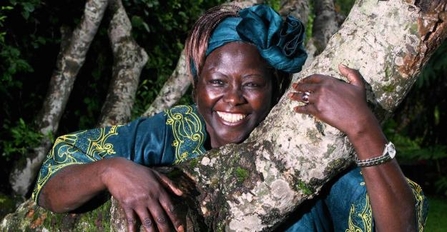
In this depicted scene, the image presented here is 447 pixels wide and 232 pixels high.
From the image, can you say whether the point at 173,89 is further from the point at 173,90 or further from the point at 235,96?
the point at 235,96

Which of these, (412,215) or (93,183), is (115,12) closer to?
(93,183)

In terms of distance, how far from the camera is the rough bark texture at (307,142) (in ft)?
6.15

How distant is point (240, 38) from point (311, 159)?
537mm

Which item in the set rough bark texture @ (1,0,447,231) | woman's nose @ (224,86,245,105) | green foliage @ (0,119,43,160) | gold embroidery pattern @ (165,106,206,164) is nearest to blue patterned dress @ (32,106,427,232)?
gold embroidery pattern @ (165,106,206,164)

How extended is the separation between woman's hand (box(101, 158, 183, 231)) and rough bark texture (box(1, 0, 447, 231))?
0.10 m

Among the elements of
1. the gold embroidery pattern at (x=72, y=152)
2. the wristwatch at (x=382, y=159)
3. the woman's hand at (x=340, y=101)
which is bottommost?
the gold embroidery pattern at (x=72, y=152)

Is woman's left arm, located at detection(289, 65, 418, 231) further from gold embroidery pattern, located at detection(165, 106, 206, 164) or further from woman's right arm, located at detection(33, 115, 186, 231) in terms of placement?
gold embroidery pattern, located at detection(165, 106, 206, 164)

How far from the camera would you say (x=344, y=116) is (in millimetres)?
1827

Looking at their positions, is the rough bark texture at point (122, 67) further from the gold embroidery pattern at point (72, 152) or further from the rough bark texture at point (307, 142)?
the rough bark texture at point (307, 142)

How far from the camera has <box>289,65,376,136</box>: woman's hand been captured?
1819 millimetres

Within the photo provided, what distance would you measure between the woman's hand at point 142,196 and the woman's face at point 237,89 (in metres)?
0.41

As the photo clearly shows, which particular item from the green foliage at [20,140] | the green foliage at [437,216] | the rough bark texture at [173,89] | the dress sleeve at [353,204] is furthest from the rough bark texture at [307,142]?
the green foliage at [437,216]

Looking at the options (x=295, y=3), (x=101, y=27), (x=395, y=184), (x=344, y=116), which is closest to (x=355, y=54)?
(x=344, y=116)

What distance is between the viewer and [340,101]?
5.98 ft
